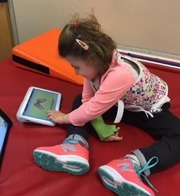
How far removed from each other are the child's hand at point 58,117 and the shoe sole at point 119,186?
27 centimetres

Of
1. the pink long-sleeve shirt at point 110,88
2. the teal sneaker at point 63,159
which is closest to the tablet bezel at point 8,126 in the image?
the teal sneaker at point 63,159

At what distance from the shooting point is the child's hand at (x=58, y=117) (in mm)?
1051

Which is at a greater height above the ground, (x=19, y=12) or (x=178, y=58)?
(x=19, y=12)

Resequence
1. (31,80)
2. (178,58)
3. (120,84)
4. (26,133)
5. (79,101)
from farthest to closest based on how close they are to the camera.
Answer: (178,58), (31,80), (79,101), (26,133), (120,84)

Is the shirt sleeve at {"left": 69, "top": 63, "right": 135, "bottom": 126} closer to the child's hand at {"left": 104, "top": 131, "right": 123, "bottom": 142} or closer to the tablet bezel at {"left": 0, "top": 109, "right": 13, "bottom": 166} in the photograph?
the child's hand at {"left": 104, "top": 131, "right": 123, "bottom": 142}

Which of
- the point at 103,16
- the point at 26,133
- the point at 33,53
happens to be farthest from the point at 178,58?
the point at 26,133

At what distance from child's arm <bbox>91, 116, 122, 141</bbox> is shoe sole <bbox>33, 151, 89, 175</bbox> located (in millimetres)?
168

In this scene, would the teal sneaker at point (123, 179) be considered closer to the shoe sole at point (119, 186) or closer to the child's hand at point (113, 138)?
the shoe sole at point (119, 186)

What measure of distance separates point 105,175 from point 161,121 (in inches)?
12.8

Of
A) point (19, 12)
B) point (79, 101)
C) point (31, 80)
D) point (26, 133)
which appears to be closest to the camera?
point (26, 133)

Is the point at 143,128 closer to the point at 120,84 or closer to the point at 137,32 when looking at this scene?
the point at 120,84

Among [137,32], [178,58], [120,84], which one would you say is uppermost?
[120,84]

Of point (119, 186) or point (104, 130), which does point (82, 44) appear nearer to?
point (104, 130)

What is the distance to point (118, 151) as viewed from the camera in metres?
0.99
